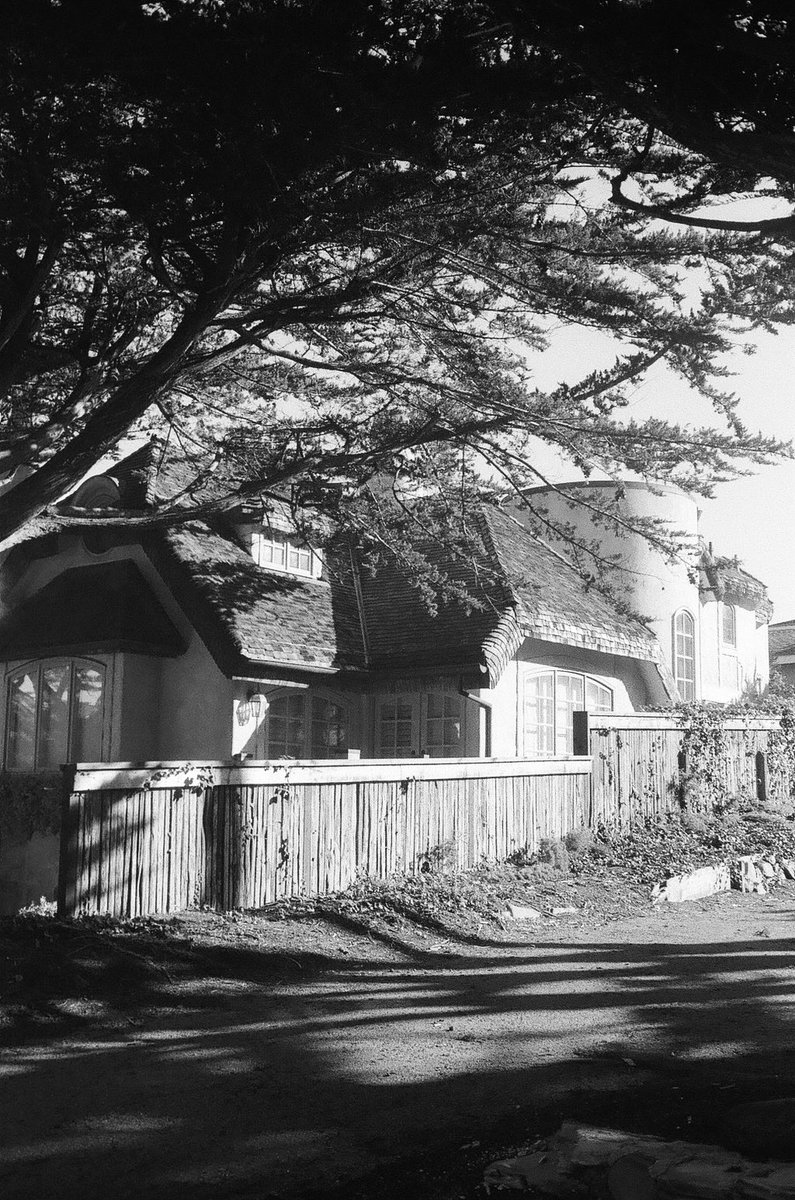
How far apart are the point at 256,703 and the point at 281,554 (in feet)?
12.0

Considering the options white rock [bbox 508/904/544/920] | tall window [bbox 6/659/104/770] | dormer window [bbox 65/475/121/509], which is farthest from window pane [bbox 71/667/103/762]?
white rock [bbox 508/904/544/920]

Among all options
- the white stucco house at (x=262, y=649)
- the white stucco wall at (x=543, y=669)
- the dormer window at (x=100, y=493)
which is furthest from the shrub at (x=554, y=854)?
the dormer window at (x=100, y=493)

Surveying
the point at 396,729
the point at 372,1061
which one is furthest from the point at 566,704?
the point at 372,1061

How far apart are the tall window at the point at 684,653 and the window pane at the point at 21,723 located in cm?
1562

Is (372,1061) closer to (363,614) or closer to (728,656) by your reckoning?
(363,614)

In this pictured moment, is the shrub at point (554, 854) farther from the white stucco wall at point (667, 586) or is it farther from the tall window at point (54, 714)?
the white stucco wall at point (667, 586)

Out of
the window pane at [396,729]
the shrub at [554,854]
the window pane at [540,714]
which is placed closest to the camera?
the shrub at [554,854]

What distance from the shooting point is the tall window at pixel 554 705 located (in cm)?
2027

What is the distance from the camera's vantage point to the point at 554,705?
2089 centimetres

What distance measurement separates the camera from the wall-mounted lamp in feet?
57.3

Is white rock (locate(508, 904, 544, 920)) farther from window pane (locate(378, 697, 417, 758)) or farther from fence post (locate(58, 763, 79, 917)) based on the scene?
window pane (locate(378, 697, 417, 758))

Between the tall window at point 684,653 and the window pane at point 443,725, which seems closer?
the window pane at point 443,725

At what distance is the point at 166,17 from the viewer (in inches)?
311

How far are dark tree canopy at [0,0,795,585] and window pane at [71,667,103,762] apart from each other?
510cm
